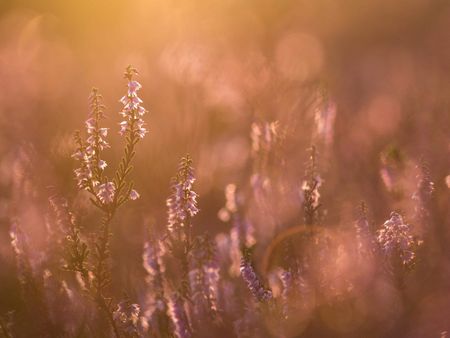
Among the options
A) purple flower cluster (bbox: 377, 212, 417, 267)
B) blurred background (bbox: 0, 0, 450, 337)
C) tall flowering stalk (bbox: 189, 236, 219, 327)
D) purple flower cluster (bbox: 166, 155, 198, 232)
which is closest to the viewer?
purple flower cluster (bbox: 166, 155, 198, 232)

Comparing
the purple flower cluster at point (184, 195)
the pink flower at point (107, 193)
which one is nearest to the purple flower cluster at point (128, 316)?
the purple flower cluster at point (184, 195)

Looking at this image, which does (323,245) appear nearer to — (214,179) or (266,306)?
(266,306)

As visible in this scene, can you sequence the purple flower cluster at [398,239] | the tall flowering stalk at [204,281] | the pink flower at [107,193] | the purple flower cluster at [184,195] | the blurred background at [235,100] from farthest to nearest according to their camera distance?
the blurred background at [235,100], the tall flowering stalk at [204,281], the purple flower cluster at [398,239], the purple flower cluster at [184,195], the pink flower at [107,193]

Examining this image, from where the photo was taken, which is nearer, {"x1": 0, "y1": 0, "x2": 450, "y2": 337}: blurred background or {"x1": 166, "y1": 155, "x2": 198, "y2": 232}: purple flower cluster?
{"x1": 166, "y1": 155, "x2": 198, "y2": 232}: purple flower cluster

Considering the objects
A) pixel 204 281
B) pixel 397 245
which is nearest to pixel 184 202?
pixel 204 281

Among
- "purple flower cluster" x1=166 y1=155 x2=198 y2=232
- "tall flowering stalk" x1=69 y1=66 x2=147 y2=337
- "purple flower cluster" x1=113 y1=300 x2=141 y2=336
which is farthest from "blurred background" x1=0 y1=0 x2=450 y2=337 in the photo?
"purple flower cluster" x1=113 y1=300 x2=141 y2=336

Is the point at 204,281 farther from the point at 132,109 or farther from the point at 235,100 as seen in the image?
the point at 235,100

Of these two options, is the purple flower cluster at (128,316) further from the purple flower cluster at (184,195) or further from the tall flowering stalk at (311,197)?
the tall flowering stalk at (311,197)

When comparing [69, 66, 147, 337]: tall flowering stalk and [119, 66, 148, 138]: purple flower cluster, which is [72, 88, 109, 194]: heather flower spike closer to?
Result: [69, 66, 147, 337]: tall flowering stalk

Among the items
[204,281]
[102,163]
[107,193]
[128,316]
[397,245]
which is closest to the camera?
[107,193]
